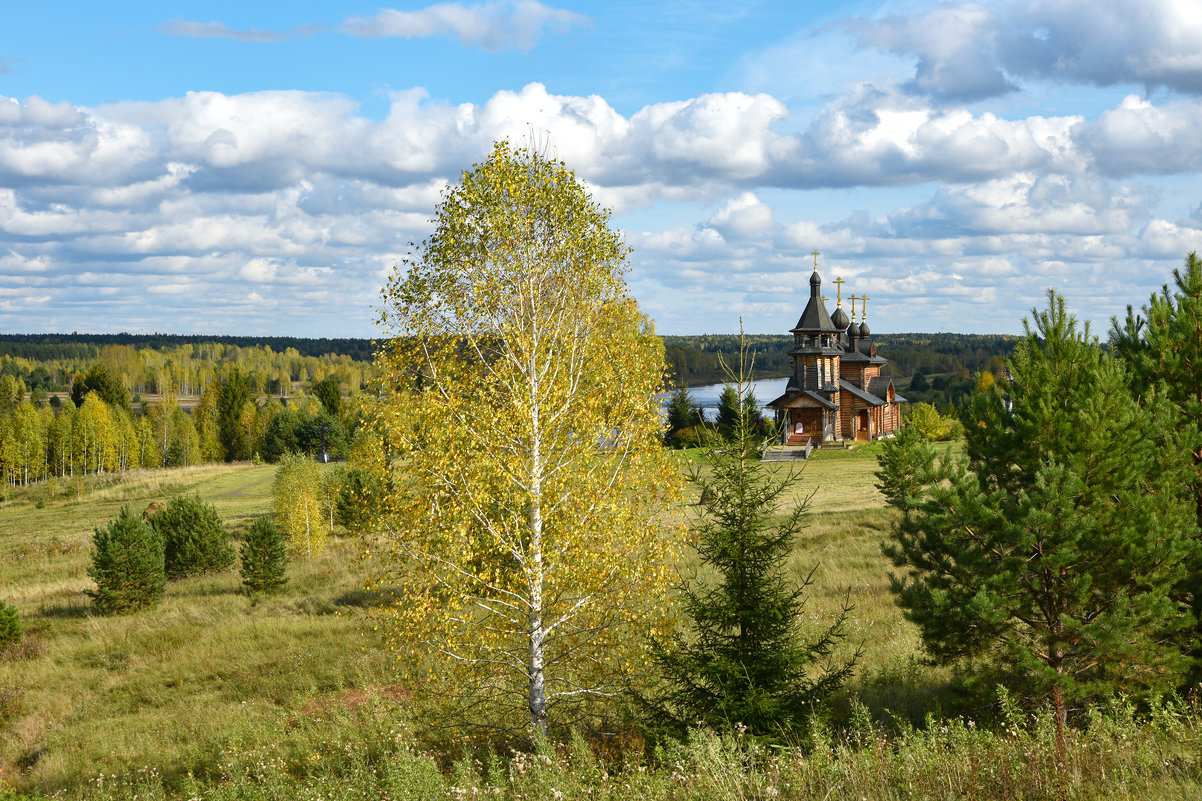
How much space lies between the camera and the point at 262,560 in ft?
87.1

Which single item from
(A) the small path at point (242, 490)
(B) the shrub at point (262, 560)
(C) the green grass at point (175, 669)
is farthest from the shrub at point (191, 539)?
(A) the small path at point (242, 490)

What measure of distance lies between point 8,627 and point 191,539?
9.34m

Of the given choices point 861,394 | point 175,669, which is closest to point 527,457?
point 175,669

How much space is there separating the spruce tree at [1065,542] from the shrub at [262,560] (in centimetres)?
2253

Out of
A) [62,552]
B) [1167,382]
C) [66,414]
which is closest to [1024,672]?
[1167,382]

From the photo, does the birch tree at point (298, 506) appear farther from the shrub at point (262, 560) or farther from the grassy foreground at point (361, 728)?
the shrub at point (262, 560)

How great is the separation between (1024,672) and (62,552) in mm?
47211

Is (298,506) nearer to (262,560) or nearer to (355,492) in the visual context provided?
(262,560)

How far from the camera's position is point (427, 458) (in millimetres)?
11016

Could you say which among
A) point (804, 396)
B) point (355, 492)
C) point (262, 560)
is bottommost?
point (262, 560)

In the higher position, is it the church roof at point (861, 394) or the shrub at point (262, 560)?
the church roof at point (861, 394)

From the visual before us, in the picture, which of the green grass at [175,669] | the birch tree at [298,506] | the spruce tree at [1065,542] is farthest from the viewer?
the birch tree at [298,506]

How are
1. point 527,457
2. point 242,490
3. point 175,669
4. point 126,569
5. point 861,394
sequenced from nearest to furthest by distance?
point 527,457 → point 175,669 → point 126,569 → point 861,394 → point 242,490

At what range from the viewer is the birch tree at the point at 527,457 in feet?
36.2
